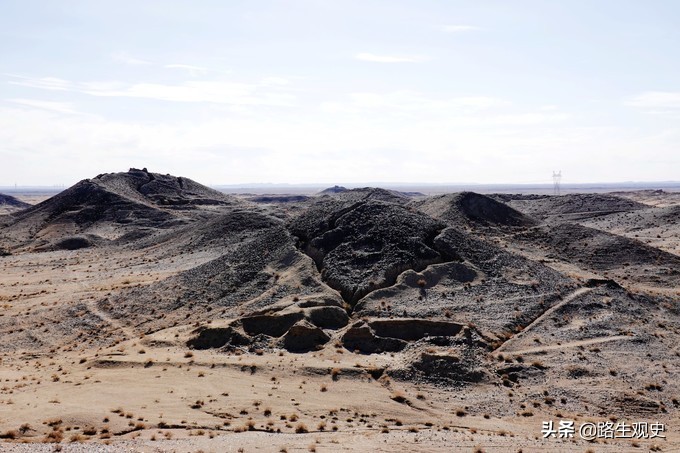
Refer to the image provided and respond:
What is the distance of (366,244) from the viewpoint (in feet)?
107

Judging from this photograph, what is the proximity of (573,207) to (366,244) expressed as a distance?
4774cm

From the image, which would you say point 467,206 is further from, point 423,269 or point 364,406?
point 364,406

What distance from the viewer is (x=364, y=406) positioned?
799 inches

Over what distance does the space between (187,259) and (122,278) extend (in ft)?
16.7

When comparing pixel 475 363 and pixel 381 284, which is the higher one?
pixel 381 284

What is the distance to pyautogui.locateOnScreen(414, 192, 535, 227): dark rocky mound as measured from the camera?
4450cm

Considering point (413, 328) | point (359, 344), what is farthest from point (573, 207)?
point (359, 344)

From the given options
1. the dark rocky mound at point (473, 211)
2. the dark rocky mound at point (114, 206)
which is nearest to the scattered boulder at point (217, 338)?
the dark rocky mound at point (473, 211)

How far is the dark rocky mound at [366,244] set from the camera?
99.7 ft

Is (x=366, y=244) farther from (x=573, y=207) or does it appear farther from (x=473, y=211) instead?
(x=573, y=207)

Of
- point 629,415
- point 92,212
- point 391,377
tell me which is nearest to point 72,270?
point 92,212

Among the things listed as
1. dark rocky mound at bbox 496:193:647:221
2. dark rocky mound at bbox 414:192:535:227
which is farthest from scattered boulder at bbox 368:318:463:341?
dark rocky mound at bbox 496:193:647:221

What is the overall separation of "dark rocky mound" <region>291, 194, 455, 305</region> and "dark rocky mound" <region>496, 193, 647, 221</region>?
3739 cm

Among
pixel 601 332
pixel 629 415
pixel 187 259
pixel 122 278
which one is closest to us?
pixel 629 415
